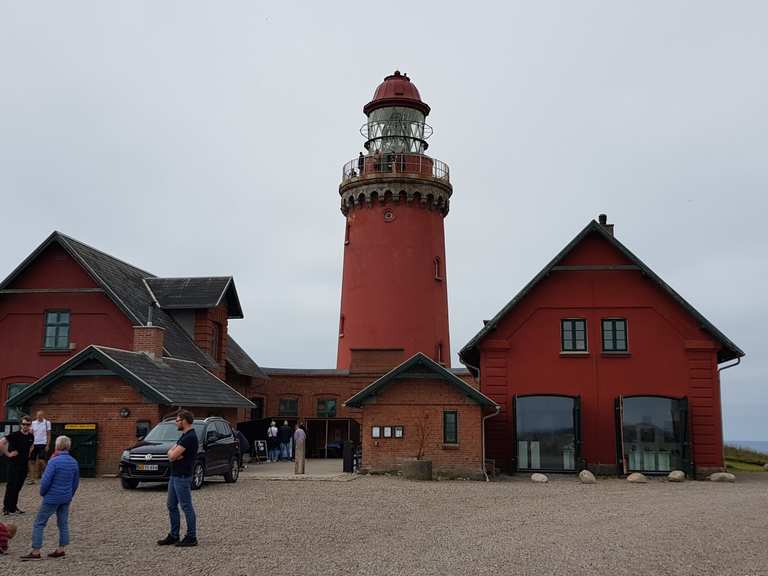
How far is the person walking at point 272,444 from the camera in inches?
1240

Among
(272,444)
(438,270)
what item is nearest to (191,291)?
(272,444)

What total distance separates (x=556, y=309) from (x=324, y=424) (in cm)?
1364

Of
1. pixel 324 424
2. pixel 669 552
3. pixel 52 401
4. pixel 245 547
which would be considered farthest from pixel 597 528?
pixel 324 424

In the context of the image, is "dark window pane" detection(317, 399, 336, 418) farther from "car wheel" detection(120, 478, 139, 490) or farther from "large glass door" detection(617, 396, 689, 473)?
"car wheel" detection(120, 478, 139, 490)

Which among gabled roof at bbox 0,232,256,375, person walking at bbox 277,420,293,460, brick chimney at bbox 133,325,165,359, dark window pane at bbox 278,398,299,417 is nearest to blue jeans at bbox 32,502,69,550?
brick chimney at bbox 133,325,165,359

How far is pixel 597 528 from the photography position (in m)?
13.3

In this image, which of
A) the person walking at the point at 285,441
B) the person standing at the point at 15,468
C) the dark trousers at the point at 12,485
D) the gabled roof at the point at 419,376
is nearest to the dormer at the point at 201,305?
the person walking at the point at 285,441

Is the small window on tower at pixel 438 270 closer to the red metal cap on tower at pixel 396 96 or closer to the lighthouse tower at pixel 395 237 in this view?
the lighthouse tower at pixel 395 237

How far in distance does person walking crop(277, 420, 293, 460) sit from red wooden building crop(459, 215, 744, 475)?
372 inches

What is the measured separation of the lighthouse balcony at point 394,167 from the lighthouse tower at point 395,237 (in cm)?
4

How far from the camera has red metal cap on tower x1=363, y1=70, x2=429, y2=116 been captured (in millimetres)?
36625

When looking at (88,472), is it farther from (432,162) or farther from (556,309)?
(432,162)

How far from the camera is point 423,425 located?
23891mm

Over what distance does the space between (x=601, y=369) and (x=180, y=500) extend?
17360mm
